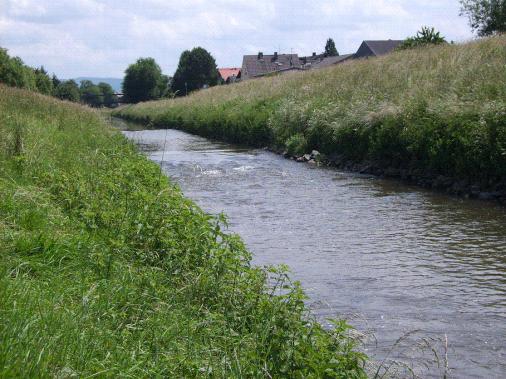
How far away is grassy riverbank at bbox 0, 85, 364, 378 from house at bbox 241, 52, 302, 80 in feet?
320

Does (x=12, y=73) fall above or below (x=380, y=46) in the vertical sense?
below

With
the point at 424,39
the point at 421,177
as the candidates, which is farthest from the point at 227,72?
the point at 421,177

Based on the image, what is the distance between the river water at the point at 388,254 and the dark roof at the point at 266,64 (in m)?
90.1

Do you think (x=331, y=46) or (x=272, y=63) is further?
(x=331, y=46)

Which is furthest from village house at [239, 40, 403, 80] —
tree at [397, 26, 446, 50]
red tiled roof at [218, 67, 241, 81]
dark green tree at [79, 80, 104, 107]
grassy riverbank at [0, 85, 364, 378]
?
grassy riverbank at [0, 85, 364, 378]

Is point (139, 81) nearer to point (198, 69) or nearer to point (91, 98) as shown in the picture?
point (198, 69)

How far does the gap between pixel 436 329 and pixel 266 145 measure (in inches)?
874

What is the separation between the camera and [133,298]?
5.55 m

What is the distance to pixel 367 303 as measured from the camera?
7539mm

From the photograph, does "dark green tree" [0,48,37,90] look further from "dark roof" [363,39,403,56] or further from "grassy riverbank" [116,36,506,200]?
"dark roof" [363,39,403,56]

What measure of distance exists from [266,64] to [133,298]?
107 meters

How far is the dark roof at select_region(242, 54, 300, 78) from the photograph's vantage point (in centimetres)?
10694

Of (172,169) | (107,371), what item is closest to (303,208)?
(172,169)

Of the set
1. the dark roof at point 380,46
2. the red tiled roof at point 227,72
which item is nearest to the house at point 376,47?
the dark roof at point 380,46
